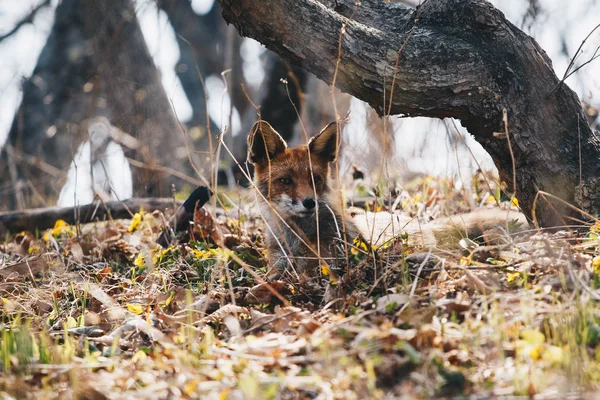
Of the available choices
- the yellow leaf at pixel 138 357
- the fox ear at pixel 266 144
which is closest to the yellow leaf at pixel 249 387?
the yellow leaf at pixel 138 357

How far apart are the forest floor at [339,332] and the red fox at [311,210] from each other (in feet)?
2.40

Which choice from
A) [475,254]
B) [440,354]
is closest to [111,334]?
[440,354]

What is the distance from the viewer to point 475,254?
404 cm

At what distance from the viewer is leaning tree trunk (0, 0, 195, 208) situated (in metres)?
10.0

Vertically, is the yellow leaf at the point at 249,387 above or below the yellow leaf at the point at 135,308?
below

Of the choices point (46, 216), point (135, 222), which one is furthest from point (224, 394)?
point (46, 216)

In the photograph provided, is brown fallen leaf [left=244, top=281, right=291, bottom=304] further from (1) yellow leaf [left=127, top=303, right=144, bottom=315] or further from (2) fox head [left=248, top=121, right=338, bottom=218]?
(2) fox head [left=248, top=121, right=338, bottom=218]

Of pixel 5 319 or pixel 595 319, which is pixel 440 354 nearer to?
pixel 595 319

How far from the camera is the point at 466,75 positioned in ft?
14.5

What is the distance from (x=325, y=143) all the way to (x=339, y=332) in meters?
3.06

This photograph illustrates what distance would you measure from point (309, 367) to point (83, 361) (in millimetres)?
1234

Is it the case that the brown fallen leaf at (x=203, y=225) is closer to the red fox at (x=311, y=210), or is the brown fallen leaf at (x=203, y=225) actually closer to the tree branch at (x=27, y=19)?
the red fox at (x=311, y=210)

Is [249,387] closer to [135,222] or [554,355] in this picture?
[554,355]

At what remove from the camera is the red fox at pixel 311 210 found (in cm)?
528
